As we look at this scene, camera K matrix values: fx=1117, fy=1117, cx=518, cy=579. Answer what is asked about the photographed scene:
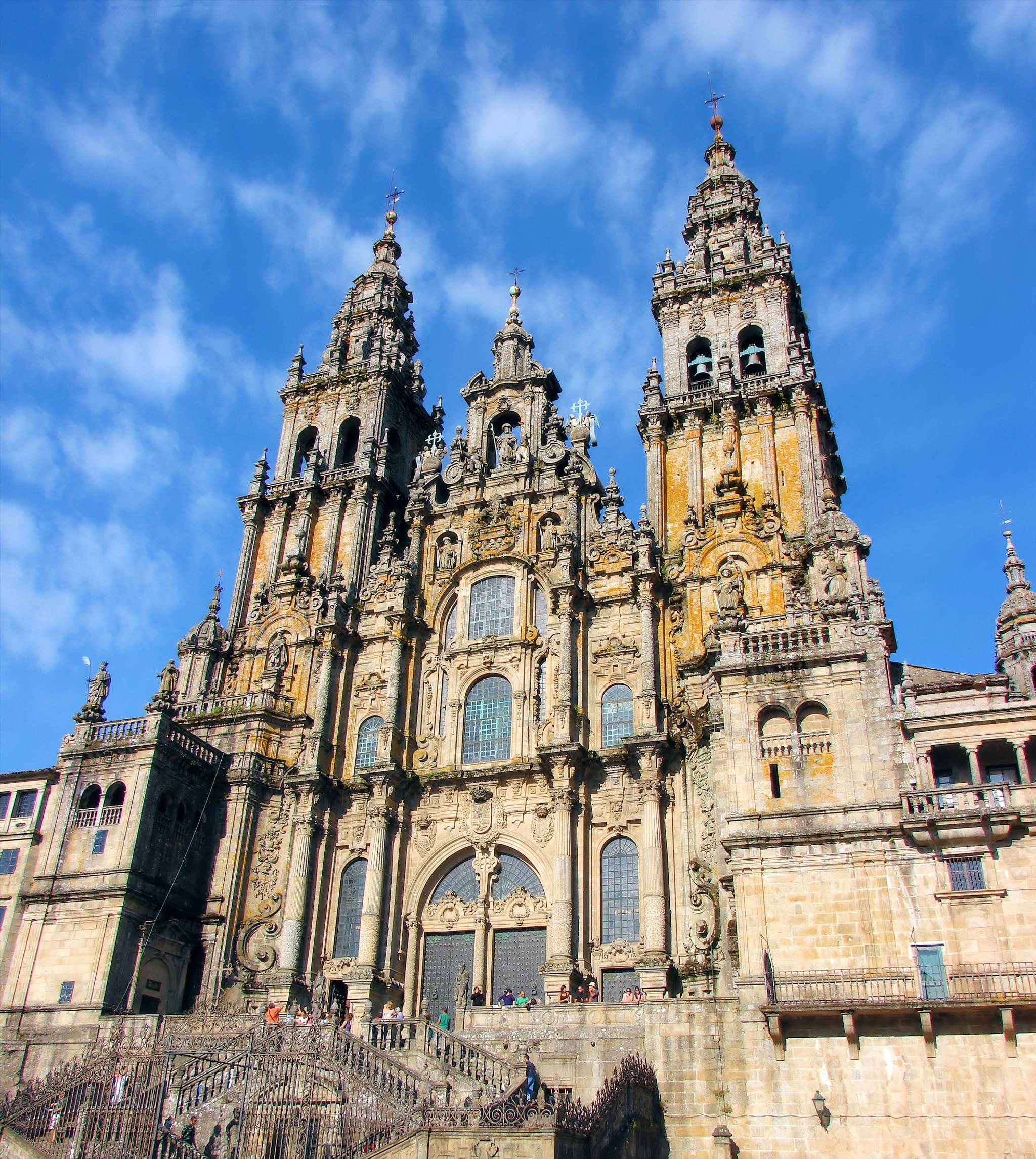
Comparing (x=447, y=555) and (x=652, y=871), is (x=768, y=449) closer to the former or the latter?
(x=447, y=555)

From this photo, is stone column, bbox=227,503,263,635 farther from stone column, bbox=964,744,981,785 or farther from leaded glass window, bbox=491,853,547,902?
stone column, bbox=964,744,981,785

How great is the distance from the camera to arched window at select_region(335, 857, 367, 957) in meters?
34.9

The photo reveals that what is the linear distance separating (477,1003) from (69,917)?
12425 mm

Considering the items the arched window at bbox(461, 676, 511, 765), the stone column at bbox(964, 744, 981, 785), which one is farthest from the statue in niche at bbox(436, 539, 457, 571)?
the stone column at bbox(964, 744, 981, 785)

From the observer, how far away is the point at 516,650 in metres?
36.8

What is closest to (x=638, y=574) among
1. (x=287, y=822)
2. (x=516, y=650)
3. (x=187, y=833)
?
(x=516, y=650)

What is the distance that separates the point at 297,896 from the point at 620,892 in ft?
33.6

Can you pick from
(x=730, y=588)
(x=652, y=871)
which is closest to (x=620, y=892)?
(x=652, y=871)

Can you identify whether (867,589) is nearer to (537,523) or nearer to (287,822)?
(537,523)

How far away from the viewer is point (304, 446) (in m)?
48.2

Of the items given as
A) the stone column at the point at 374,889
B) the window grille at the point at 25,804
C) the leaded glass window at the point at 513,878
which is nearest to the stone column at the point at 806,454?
the leaded glass window at the point at 513,878

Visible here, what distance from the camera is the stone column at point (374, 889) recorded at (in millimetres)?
33219

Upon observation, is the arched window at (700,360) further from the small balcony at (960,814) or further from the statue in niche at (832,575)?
the small balcony at (960,814)

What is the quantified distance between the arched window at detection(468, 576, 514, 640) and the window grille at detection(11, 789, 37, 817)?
1500 centimetres
